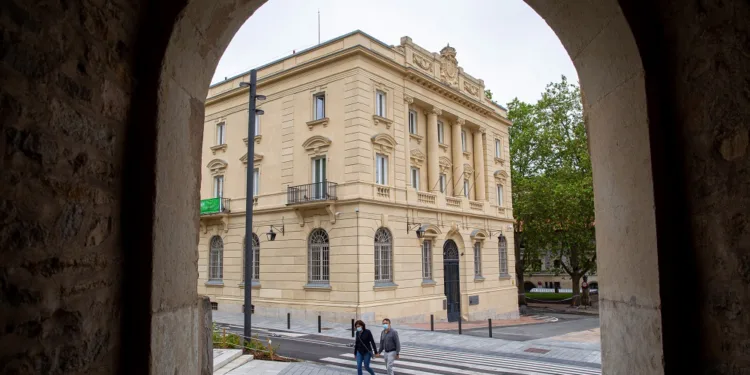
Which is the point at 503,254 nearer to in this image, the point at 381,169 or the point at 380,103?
the point at 381,169

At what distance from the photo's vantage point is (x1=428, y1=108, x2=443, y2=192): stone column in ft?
88.8

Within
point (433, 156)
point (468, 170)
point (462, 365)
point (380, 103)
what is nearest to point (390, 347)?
point (462, 365)

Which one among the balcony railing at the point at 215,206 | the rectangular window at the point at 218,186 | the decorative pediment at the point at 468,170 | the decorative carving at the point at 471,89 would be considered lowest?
the balcony railing at the point at 215,206

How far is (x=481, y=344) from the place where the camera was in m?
17.0

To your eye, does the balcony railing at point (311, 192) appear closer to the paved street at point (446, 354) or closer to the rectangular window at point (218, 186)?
the rectangular window at point (218, 186)

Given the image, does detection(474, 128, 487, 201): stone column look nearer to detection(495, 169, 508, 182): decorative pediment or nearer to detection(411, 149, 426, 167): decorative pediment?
detection(495, 169, 508, 182): decorative pediment

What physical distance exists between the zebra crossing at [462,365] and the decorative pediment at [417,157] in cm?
1283

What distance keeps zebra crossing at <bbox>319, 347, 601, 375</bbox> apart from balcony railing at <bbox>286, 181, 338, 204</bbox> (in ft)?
31.4

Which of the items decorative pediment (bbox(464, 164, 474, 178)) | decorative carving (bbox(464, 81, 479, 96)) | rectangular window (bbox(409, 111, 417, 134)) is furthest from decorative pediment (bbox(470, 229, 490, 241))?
decorative carving (bbox(464, 81, 479, 96))

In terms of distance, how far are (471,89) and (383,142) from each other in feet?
31.8

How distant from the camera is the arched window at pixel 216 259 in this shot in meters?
28.1

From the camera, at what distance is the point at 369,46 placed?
23.6 m

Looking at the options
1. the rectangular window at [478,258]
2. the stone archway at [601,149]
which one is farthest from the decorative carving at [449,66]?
the stone archway at [601,149]

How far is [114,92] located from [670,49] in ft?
10.6
